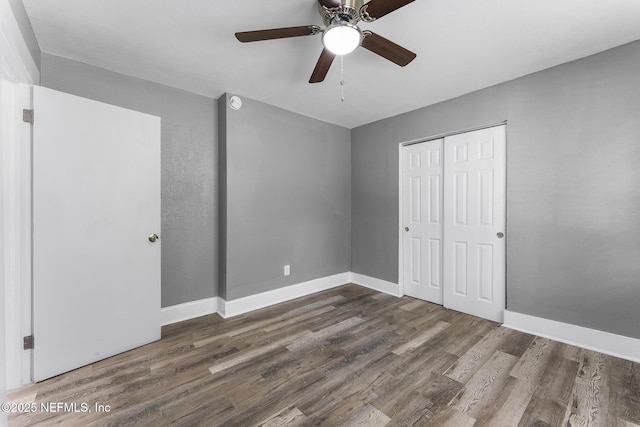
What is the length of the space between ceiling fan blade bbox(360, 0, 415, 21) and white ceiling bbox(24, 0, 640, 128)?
1.17ft

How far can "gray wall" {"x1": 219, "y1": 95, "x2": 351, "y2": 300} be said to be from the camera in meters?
2.93

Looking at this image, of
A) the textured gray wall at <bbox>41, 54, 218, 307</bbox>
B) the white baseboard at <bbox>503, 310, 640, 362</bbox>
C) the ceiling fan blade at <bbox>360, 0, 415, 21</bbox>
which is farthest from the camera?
the textured gray wall at <bbox>41, 54, 218, 307</bbox>

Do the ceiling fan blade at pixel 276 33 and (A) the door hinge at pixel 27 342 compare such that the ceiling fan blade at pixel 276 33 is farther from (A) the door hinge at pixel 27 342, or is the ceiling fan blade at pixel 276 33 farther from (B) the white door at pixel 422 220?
(A) the door hinge at pixel 27 342

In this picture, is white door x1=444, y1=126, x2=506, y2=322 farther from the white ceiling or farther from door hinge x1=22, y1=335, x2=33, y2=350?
door hinge x1=22, y1=335, x2=33, y2=350

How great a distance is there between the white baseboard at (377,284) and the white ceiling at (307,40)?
246 cm

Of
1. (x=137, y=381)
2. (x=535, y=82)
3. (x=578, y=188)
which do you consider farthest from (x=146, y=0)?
(x=578, y=188)

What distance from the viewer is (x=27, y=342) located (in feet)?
5.83

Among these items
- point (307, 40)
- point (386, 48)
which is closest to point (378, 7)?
point (386, 48)

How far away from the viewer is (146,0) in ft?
5.27

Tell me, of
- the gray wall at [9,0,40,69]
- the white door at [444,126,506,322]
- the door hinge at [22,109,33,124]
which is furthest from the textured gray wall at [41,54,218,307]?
the white door at [444,126,506,322]

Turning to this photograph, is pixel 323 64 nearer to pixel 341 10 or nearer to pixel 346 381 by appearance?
pixel 341 10

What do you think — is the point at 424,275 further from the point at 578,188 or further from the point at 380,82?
the point at 380,82

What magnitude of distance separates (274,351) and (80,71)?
2.91 meters

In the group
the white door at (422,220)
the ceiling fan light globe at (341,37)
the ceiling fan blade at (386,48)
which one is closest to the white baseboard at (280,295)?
the white door at (422,220)
